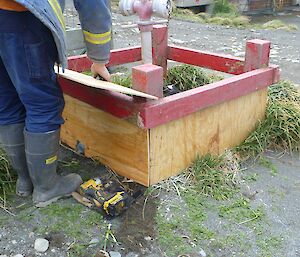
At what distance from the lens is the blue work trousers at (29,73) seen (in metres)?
2.06

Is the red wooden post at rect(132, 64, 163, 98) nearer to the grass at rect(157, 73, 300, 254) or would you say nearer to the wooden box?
the wooden box

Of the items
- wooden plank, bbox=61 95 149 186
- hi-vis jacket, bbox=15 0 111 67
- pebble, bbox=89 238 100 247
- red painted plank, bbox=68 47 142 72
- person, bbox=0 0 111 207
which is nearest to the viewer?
hi-vis jacket, bbox=15 0 111 67

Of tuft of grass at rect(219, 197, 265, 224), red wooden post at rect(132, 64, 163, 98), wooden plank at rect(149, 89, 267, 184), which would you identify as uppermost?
red wooden post at rect(132, 64, 163, 98)

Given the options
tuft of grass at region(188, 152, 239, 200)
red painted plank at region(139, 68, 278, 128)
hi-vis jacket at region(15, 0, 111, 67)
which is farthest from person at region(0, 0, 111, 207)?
tuft of grass at region(188, 152, 239, 200)

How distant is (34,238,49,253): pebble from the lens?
2117mm

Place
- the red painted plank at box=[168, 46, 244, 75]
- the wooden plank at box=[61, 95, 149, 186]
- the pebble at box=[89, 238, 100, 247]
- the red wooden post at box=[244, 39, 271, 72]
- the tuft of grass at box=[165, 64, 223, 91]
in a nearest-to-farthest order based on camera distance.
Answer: the pebble at box=[89, 238, 100, 247], the wooden plank at box=[61, 95, 149, 186], the red wooden post at box=[244, 39, 271, 72], the red painted plank at box=[168, 46, 244, 75], the tuft of grass at box=[165, 64, 223, 91]

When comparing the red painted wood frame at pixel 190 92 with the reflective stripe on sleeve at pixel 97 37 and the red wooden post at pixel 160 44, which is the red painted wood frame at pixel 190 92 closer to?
the red wooden post at pixel 160 44

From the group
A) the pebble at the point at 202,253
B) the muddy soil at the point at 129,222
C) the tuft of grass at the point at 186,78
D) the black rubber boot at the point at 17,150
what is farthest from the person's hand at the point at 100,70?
the tuft of grass at the point at 186,78

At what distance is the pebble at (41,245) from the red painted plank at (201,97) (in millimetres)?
760

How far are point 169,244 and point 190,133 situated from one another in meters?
0.76

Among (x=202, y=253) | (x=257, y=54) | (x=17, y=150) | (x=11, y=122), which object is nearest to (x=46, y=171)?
(x=17, y=150)

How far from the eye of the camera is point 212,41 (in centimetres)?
822

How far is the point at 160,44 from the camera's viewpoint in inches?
141

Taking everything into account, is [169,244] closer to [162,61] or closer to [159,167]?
[159,167]
